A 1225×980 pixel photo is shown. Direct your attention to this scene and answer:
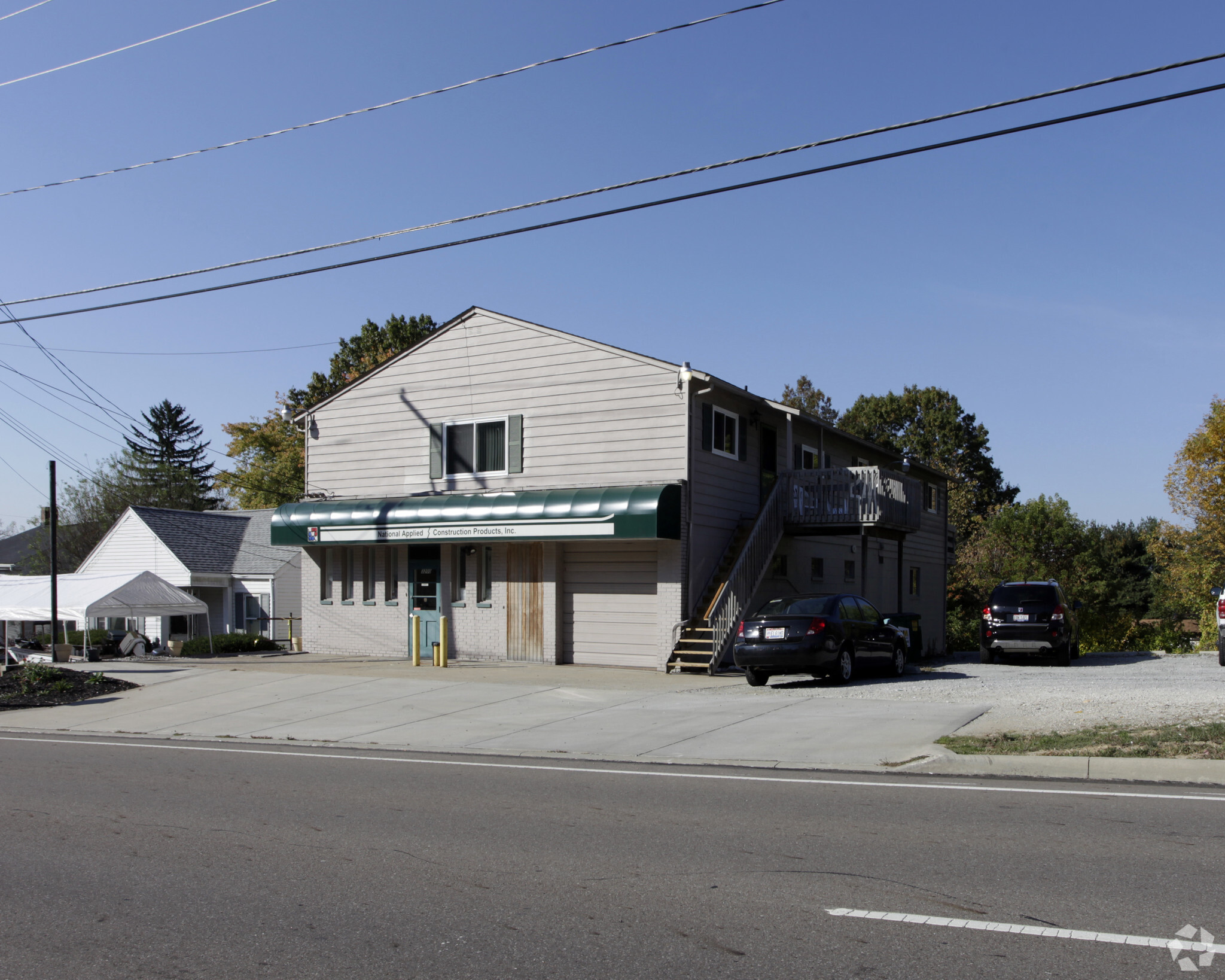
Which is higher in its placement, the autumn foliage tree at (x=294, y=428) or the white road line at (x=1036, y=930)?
the autumn foliage tree at (x=294, y=428)

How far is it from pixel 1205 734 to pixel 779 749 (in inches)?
160

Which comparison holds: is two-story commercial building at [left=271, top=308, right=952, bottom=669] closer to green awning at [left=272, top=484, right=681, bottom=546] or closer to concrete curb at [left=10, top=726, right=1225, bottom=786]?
green awning at [left=272, top=484, right=681, bottom=546]

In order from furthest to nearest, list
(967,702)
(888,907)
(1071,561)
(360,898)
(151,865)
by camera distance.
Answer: (1071,561), (967,702), (151,865), (360,898), (888,907)

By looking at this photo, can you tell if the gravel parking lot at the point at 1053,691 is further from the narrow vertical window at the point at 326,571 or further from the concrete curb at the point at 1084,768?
the narrow vertical window at the point at 326,571

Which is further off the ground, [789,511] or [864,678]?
[789,511]

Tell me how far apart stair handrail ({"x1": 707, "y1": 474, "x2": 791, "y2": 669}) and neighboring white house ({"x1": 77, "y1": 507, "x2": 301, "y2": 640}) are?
1878 centimetres

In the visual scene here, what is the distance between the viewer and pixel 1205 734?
10328mm

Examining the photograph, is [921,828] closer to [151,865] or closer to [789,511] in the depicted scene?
[151,865]

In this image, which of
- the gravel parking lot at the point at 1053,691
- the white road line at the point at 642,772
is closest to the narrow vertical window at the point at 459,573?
the gravel parking lot at the point at 1053,691

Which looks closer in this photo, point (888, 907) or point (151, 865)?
point (888, 907)

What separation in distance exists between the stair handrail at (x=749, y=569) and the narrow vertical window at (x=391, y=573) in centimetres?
787

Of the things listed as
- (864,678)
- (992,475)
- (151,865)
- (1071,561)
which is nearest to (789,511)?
(864,678)

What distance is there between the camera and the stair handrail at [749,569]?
20.6m

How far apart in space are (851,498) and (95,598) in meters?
19.0
